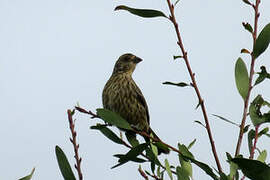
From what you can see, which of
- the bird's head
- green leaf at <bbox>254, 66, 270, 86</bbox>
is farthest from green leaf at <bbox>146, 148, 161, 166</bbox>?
the bird's head

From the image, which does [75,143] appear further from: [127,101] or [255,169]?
[127,101]

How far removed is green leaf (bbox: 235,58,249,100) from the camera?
98.4 inches

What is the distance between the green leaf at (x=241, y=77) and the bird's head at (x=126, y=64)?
12.4 ft

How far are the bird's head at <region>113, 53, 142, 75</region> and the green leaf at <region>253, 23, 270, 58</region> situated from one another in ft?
12.9

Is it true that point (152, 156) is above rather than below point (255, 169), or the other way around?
above

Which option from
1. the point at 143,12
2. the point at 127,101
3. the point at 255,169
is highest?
the point at 127,101

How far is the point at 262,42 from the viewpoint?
2422 mm

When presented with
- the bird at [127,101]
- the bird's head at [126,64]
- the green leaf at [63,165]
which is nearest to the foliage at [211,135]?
the green leaf at [63,165]

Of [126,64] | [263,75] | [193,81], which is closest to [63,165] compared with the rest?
[193,81]

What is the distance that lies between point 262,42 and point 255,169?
0.70m

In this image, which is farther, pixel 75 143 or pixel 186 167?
pixel 186 167

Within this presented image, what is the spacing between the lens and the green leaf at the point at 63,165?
2.20 meters

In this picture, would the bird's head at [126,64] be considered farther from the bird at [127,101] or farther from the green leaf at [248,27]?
the green leaf at [248,27]

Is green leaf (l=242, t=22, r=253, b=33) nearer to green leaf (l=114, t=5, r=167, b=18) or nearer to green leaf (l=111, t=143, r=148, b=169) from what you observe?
green leaf (l=114, t=5, r=167, b=18)
